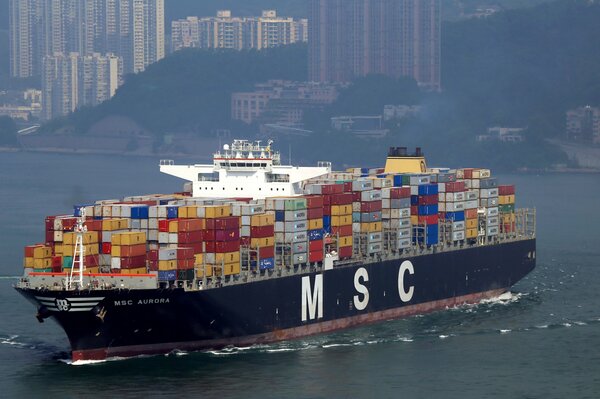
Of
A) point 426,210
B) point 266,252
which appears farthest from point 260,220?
point 426,210

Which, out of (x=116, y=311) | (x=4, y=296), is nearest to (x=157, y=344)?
(x=116, y=311)

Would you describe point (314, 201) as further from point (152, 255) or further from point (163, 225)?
point (152, 255)

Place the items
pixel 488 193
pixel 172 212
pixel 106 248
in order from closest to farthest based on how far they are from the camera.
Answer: pixel 106 248, pixel 172 212, pixel 488 193

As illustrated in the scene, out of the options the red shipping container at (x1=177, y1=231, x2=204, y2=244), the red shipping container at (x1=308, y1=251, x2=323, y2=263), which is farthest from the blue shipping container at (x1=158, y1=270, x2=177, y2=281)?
the red shipping container at (x1=308, y1=251, x2=323, y2=263)

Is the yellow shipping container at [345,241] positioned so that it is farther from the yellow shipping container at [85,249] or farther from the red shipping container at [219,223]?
the yellow shipping container at [85,249]

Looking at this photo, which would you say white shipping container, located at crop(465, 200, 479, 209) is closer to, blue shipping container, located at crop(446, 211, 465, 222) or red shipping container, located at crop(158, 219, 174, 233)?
blue shipping container, located at crop(446, 211, 465, 222)

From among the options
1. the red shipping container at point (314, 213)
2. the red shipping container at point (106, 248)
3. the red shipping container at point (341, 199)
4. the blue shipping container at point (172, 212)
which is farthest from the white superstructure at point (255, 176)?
the red shipping container at point (106, 248)
